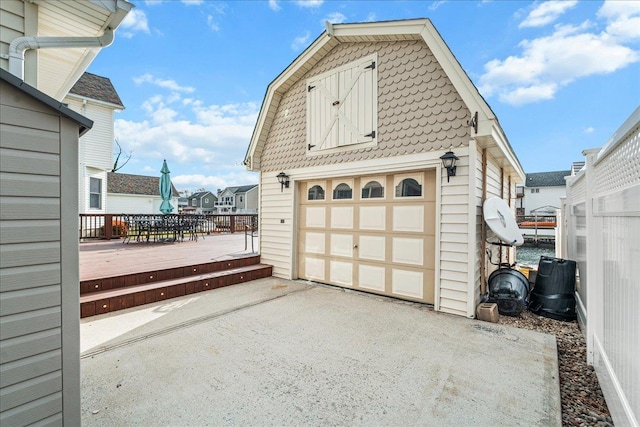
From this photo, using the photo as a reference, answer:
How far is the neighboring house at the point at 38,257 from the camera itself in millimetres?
1370

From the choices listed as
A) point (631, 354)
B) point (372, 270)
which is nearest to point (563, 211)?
point (372, 270)

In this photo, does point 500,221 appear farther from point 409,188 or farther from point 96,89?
point 96,89

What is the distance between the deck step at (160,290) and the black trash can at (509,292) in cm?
451

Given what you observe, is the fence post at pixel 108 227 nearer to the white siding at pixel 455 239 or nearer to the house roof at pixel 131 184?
the house roof at pixel 131 184

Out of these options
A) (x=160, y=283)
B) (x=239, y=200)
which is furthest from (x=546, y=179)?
(x=160, y=283)

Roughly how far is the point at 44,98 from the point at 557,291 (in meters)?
6.00

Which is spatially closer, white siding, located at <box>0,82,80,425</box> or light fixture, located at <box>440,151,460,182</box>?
white siding, located at <box>0,82,80,425</box>

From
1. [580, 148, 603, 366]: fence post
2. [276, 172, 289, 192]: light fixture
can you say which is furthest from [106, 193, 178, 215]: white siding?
[580, 148, 603, 366]: fence post

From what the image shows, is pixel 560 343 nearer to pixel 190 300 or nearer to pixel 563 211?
pixel 563 211

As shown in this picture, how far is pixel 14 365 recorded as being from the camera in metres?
1.38

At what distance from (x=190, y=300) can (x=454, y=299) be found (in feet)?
14.0

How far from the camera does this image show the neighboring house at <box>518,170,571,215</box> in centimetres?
3200

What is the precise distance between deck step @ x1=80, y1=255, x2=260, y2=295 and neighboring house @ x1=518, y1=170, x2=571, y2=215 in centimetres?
3552

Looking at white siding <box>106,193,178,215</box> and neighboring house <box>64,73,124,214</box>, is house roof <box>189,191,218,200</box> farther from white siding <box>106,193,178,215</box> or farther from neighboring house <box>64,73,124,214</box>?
neighboring house <box>64,73,124,214</box>
